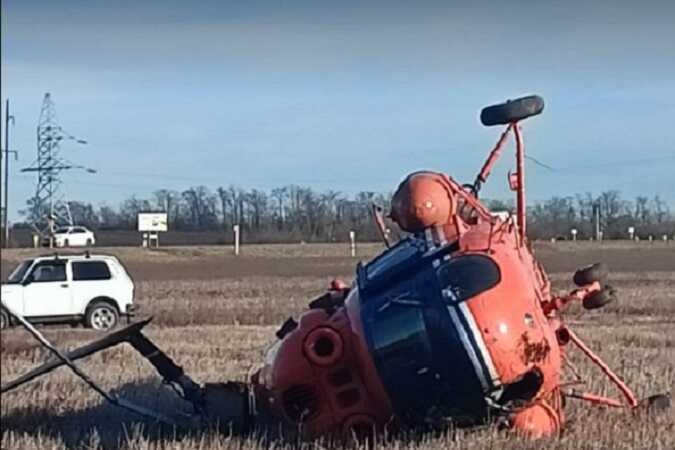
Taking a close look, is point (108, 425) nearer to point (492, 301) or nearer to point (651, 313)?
point (492, 301)

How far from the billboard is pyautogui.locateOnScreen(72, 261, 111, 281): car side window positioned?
5429cm

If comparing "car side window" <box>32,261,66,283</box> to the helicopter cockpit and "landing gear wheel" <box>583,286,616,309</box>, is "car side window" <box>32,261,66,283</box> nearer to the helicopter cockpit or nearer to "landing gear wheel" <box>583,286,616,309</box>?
"landing gear wheel" <box>583,286,616,309</box>

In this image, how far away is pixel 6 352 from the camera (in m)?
6.74

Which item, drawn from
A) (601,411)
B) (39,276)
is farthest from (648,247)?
(601,411)

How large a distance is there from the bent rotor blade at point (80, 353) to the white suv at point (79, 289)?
16.6 m

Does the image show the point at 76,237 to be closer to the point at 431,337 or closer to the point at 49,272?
the point at 49,272

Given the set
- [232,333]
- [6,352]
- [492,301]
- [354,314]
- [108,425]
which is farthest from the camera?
[232,333]

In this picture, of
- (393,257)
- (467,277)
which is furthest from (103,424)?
(467,277)

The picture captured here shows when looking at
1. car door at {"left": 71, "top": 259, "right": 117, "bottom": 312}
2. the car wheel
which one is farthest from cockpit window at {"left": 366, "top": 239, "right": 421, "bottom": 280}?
car door at {"left": 71, "top": 259, "right": 117, "bottom": 312}

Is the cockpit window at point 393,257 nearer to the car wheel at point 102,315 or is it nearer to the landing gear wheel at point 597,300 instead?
the landing gear wheel at point 597,300

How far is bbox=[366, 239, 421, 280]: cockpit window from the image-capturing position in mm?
9312

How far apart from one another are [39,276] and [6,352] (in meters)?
20.3

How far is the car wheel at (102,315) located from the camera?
27.2m

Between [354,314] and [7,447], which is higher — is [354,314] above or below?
above
